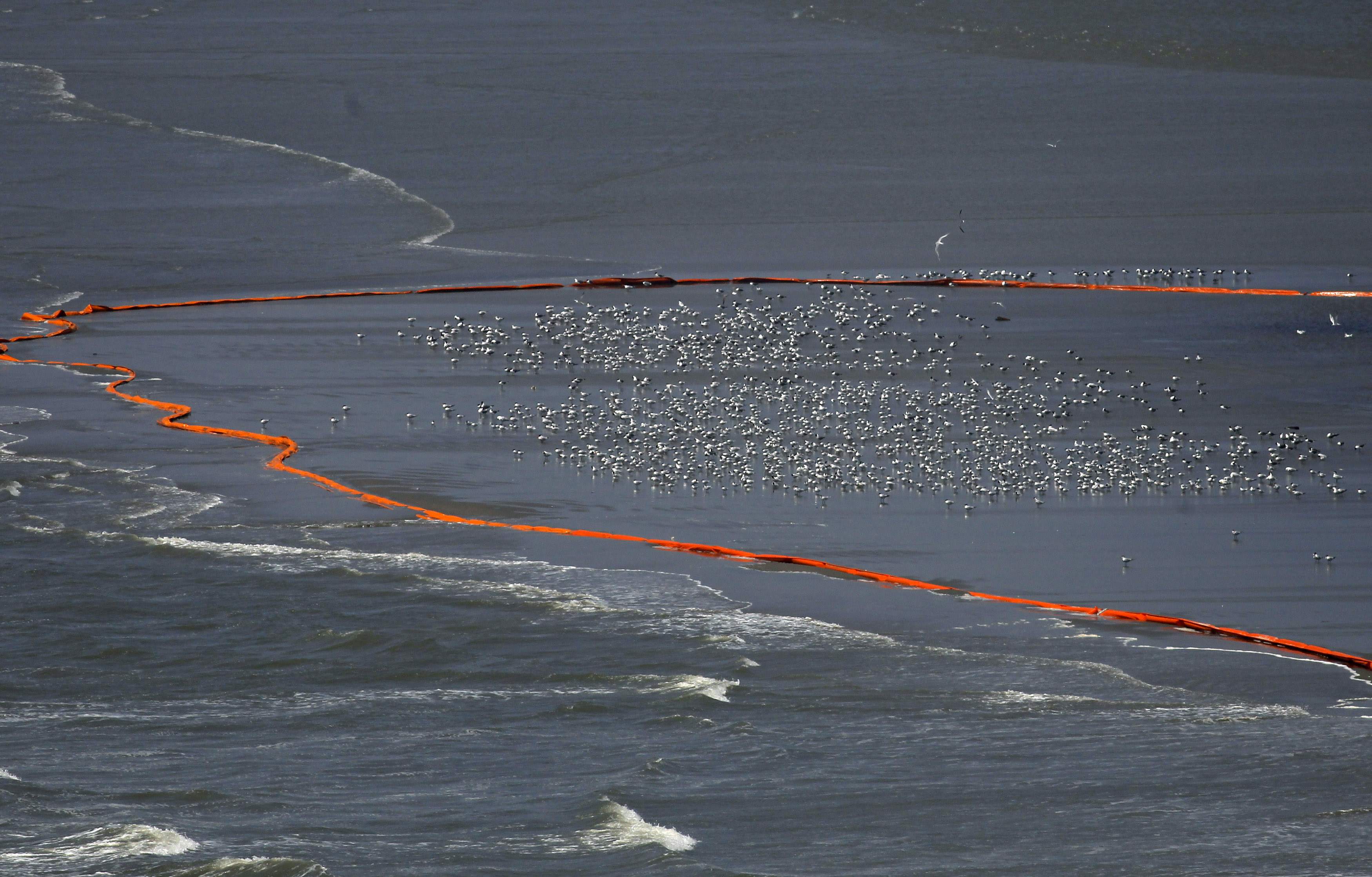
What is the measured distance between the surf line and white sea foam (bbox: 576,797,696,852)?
2.37 meters

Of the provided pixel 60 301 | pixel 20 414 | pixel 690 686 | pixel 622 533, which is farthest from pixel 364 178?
pixel 690 686

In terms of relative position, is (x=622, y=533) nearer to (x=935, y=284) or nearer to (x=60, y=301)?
(x=935, y=284)

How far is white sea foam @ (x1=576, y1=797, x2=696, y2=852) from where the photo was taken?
5.13m

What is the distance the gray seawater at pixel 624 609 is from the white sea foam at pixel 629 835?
0.02m

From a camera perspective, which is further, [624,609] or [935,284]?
[935,284]

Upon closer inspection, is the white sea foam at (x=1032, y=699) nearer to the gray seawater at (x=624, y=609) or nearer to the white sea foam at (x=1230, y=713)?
the gray seawater at (x=624, y=609)

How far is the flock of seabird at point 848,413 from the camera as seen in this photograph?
9.08 metres

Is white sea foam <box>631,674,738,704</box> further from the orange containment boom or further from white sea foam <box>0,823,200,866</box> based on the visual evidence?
the orange containment boom

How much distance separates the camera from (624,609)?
732 centimetres

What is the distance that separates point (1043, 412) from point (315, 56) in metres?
19.4

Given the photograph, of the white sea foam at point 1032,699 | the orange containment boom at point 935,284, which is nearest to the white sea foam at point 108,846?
the white sea foam at point 1032,699

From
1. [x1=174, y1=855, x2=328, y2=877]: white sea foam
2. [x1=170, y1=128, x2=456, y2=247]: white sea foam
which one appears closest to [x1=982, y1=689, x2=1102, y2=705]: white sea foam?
[x1=174, y1=855, x2=328, y2=877]: white sea foam

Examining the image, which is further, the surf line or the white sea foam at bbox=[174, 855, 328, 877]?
the surf line

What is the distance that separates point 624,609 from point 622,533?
3.65ft
